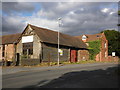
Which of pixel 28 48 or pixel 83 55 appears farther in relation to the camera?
pixel 83 55

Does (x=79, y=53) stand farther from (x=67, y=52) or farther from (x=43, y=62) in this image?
(x=43, y=62)

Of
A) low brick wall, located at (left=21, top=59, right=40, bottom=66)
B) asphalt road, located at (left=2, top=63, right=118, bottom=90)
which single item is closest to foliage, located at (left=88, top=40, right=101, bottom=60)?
low brick wall, located at (left=21, top=59, right=40, bottom=66)

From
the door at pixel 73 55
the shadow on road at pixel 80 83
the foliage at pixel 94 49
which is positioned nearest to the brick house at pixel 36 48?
the door at pixel 73 55

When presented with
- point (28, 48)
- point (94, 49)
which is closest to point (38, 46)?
point (28, 48)

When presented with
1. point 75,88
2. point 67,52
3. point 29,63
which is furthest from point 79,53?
point 75,88

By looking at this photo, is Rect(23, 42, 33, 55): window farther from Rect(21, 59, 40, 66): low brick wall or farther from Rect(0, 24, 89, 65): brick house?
Rect(21, 59, 40, 66): low brick wall

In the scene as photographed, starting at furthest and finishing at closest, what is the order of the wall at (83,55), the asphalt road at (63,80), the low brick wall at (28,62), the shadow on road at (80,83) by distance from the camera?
the wall at (83,55), the low brick wall at (28,62), the asphalt road at (63,80), the shadow on road at (80,83)

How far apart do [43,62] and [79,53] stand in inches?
533

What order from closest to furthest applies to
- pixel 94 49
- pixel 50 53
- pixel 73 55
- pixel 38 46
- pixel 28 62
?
pixel 28 62
pixel 38 46
pixel 50 53
pixel 73 55
pixel 94 49

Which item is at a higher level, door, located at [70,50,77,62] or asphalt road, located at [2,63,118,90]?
door, located at [70,50,77,62]

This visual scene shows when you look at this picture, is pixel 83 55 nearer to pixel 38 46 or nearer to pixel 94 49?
pixel 94 49

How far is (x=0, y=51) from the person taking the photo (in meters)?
39.6

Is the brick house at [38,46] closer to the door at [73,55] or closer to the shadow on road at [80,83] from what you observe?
the door at [73,55]

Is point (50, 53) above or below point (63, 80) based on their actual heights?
above
